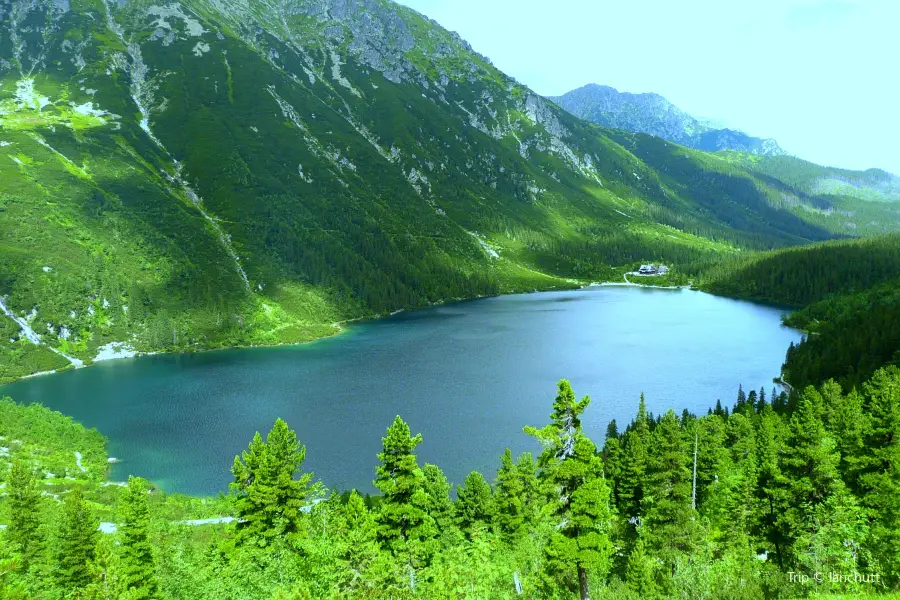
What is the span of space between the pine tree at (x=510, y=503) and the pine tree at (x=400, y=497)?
754 inches

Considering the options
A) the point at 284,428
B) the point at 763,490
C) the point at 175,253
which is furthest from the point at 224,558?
the point at 175,253

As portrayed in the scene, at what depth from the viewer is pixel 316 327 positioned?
18425 centimetres

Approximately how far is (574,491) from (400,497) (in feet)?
38.4

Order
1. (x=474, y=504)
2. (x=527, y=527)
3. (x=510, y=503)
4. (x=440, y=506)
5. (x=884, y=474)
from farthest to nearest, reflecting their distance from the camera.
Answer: (x=474, y=504)
(x=510, y=503)
(x=440, y=506)
(x=527, y=527)
(x=884, y=474)

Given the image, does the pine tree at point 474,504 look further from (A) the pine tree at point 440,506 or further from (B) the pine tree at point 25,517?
(B) the pine tree at point 25,517

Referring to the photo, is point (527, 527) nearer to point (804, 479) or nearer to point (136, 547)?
point (804, 479)

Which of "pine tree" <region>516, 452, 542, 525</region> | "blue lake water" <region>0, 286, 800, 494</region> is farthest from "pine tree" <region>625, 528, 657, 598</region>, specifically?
"blue lake water" <region>0, 286, 800, 494</region>

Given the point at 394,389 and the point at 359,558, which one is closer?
the point at 359,558

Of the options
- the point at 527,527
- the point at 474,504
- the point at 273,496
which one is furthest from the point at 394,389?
the point at 273,496

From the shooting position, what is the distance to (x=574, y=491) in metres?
26.9

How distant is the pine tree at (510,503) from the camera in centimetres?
5012

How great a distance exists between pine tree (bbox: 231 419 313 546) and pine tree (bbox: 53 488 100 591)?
931 centimetres

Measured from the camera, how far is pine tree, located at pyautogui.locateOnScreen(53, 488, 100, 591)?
3375 centimetres

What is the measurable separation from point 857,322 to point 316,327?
156 m
